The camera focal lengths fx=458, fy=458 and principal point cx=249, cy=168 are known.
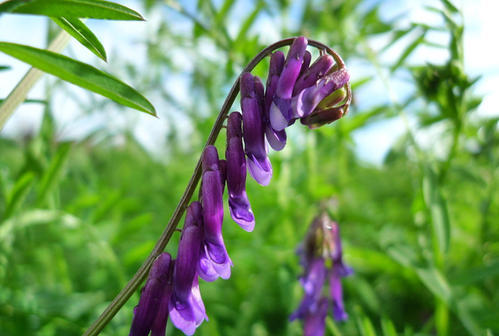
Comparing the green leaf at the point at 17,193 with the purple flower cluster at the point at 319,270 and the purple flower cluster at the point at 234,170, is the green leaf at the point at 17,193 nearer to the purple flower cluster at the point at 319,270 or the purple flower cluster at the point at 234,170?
the purple flower cluster at the point at 234,170

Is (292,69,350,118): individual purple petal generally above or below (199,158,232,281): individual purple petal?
above

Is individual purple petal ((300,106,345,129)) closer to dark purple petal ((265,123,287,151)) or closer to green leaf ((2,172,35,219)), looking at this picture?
dark purple petal ((265,123,287,151))

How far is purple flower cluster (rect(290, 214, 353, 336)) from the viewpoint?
1657 mm

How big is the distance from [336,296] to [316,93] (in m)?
1.05

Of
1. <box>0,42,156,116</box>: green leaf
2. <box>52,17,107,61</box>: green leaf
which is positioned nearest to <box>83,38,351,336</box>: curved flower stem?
<box>0,42,156,116</box>: green leaf

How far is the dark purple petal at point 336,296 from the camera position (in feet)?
5.52

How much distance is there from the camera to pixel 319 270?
1.71 meters

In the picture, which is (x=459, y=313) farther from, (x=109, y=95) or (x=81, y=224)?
(x=81, y=224)

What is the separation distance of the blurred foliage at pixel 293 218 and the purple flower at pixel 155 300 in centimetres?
74

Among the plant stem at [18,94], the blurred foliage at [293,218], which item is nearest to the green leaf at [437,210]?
the blurred foliage at [293,218]

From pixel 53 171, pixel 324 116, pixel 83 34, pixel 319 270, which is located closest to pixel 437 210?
pixel 319 270

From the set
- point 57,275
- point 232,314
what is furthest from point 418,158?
point 57,275

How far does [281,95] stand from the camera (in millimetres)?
897

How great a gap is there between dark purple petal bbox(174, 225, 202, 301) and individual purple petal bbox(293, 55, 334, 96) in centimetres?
36
